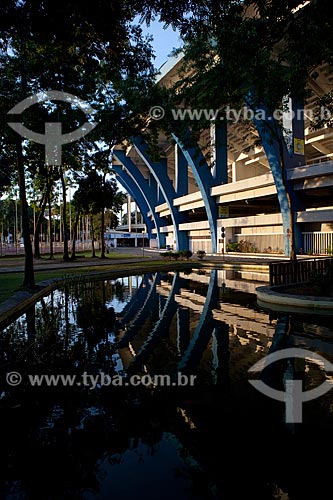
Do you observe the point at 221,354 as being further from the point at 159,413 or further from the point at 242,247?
the point at 242,247

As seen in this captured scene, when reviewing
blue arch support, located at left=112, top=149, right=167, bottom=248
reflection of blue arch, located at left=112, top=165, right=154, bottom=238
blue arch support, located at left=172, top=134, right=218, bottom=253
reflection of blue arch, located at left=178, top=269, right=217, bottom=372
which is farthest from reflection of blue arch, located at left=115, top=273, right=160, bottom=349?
reflection of blue arch, located at left=112, top=165, right=154, bottom=238

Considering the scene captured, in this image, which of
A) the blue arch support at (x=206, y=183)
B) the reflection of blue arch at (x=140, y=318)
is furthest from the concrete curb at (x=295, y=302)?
the blue arch support at (x=206, y=183)

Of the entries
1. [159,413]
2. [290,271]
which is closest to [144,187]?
[290,271]

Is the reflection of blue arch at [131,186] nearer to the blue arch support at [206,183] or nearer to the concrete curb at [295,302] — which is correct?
the blue arch support at [206,183]

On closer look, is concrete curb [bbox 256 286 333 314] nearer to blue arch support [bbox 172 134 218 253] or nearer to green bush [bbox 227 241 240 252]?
green bush [bbox 227 241 240 252]

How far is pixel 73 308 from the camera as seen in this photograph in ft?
38.2

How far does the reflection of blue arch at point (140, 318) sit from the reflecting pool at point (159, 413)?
0.07m

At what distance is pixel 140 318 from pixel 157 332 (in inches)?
68.3

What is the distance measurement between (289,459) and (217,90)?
9.43 metres

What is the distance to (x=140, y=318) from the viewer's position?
10172 mm

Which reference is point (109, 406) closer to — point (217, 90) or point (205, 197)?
point (217, 90)

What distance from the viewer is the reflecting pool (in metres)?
3.26

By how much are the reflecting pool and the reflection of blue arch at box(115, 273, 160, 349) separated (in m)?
0.07

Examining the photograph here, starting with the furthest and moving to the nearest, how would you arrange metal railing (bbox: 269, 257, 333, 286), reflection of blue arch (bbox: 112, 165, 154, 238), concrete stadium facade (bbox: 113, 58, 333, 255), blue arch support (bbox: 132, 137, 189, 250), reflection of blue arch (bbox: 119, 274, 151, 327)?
reflection of blue arch (bbox: 112, 165, 154, 238)
blue arch support (bbox: 132, 137, 189, 250)
concrete stadium facade (bbox: 113, 58, 333, 255)
metal railing (bbox: 269, 257, 333, 286)
reflection of blue arch (bbox: 119, 274, 151, 327)
